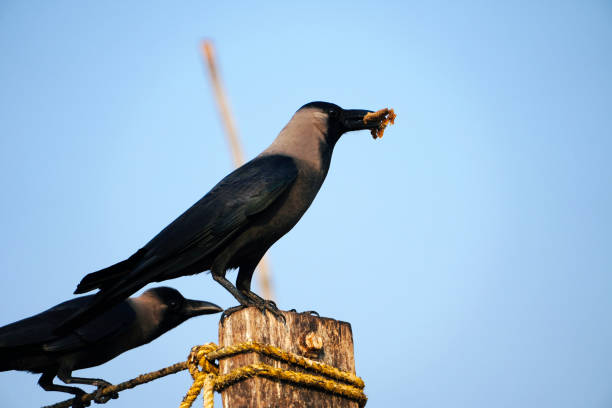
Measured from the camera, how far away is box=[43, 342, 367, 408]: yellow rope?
281 cm

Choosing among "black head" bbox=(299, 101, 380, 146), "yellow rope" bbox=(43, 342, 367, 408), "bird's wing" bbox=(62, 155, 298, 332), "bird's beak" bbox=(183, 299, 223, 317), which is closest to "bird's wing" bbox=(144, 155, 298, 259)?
"bird's wing" bbox=(62, 155, 298, 332)

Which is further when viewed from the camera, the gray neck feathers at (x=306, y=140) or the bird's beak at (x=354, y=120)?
the bird's beak at (x=354, y=120)

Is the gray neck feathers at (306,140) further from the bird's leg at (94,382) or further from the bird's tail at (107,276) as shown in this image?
the bird's leg at (94,382)

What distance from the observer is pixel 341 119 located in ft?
17.8

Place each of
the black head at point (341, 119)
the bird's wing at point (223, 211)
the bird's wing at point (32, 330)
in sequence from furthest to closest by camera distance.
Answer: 1. the bird's wing at point (32, 330)
2. the black head at point (341, 119)
3. the bird's wing at point (223, 211)

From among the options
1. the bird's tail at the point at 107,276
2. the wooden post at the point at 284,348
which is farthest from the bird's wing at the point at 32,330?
the wooden post at the point at 284,348

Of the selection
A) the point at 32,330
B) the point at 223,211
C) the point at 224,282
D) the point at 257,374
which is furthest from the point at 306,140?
the point at 32,330

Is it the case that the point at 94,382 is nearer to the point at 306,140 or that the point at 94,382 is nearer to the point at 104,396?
the point at 104,396

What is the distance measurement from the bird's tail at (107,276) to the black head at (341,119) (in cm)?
191

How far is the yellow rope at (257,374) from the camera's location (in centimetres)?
281

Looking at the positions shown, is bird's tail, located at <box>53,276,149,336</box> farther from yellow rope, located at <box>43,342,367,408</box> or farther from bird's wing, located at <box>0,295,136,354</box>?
bird's wing, located at <box>0,295,136,354</box>

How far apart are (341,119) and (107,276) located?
224cm

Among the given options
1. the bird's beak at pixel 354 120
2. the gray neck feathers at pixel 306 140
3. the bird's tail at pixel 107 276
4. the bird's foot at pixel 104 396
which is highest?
the bird's beak at pixel 354 120

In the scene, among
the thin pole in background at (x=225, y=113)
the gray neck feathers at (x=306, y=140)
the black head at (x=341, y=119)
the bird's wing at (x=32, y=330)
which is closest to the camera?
the gray neck feathers at (x=306, y=140)
